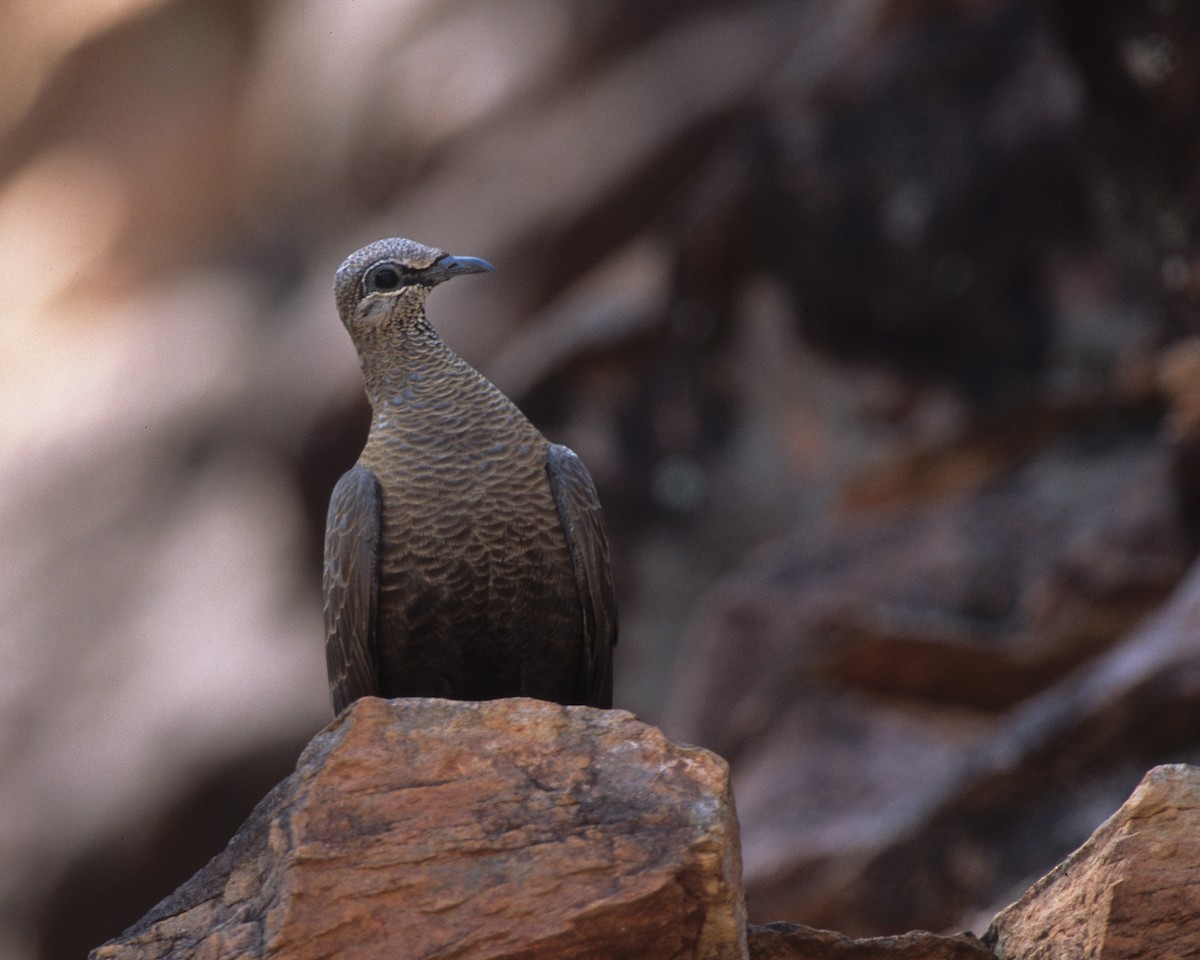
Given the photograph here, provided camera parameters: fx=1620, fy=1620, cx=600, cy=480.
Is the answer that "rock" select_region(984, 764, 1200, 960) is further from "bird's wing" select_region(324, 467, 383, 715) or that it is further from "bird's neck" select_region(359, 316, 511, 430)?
"bird's neck" select_region(359, 316, 511, 430)

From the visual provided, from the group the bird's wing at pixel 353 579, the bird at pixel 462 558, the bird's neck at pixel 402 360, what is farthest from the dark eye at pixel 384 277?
the bird's wing at pixel 353 579

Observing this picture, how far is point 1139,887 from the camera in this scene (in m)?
4.49

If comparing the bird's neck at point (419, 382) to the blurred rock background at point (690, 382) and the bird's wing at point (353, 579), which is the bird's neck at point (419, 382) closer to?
the bird's wing at point (353, 579)

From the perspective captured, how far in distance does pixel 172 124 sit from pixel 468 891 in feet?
48.2

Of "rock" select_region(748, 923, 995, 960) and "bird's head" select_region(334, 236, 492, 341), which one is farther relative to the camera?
"bird's head" select_region(334, 236, 492, 341)

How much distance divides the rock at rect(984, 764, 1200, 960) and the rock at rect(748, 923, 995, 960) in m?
0.21

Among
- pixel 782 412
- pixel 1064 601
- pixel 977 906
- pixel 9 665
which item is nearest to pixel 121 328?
pixel 9 665

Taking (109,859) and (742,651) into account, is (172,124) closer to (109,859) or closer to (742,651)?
(109,859)

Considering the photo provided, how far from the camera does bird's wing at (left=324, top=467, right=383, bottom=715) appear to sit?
5.55 m

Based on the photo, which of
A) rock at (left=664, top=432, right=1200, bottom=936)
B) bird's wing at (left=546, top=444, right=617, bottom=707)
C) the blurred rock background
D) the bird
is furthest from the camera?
the blurred rock background

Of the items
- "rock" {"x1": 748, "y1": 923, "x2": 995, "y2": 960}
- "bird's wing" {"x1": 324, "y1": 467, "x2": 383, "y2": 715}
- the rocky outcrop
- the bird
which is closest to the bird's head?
the bird

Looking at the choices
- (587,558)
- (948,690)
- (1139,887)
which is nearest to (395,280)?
(587,558)

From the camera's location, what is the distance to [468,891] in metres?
4.23

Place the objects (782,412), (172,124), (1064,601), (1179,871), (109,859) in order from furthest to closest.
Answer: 1. (172,124)
2. (109,859)
3. (782,412)
4. (1064,601)
5. (1179,871)
